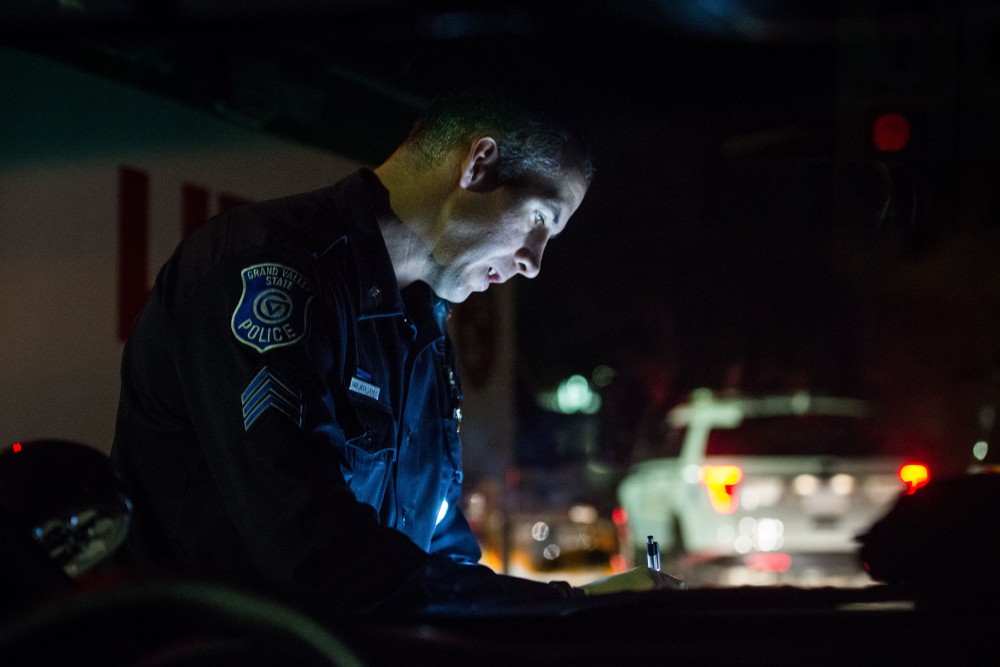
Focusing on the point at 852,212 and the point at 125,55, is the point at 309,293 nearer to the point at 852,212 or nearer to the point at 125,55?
the point at 852,212

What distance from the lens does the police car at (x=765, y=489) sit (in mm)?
7625

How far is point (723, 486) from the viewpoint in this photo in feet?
26.9

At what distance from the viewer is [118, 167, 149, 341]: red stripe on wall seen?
412cm

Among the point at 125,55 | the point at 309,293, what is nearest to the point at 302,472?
the point at 309,293

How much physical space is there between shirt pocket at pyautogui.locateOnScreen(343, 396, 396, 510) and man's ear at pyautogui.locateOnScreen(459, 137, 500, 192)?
49cm

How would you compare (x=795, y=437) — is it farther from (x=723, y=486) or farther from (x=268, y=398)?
(x=268, y=398)

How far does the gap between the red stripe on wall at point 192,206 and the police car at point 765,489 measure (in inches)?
171

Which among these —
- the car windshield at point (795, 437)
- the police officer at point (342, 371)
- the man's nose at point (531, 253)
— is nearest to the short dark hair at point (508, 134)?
the police officer at point (342, 371)

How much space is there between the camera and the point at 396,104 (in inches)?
126

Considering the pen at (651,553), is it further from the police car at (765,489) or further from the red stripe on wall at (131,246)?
the police car at (765,489)

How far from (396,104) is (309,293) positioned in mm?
→ 1451

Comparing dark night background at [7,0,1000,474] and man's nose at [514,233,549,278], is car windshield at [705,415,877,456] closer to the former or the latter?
dark night background at [7,0,1000,474]

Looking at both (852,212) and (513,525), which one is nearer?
(852,212)

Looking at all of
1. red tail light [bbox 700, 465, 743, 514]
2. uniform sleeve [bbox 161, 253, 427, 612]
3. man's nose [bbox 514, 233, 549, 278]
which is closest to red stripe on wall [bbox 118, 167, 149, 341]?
man's nose [bbox 514, 233, 549, 278]
